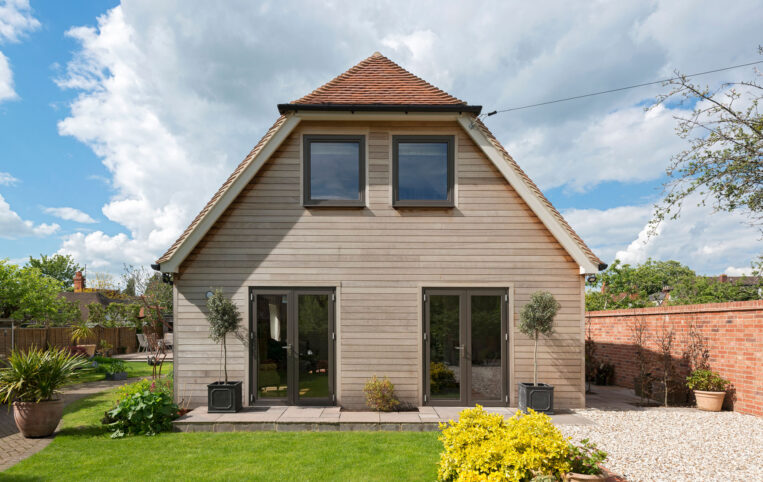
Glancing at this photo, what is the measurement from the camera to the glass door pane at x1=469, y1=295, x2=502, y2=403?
8.48m

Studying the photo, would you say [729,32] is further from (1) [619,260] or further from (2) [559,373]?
(1) [619,260]

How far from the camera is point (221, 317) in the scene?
8047 millimetres

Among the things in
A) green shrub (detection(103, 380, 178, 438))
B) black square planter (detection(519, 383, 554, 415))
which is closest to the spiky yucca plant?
green shrub (detection(103, 380, 178, 438))

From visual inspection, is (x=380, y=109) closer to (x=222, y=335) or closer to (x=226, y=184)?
(x=226, y=184)

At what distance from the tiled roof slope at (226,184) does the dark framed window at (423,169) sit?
8.37 feet

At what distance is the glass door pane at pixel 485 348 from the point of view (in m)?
8.48

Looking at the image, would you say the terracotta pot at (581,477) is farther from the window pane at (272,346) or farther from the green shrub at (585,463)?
the window pane at (272,346)

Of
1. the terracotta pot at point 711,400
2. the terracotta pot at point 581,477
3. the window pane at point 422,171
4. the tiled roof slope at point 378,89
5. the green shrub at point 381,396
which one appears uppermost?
the tiled roof slope at point 378,89

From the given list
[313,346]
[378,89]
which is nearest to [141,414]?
[313,346]

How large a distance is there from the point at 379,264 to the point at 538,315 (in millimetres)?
3257

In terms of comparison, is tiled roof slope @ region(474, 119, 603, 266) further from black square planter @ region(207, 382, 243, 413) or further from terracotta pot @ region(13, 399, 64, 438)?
terracotta pot @ region(13, 399, 64, 438)

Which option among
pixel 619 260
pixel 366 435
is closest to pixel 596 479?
pixel 366 435

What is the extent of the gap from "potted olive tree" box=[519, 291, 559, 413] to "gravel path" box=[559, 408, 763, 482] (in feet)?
2.30

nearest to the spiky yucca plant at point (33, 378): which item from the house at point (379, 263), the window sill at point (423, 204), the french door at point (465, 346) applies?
the house at point (379, 263)
